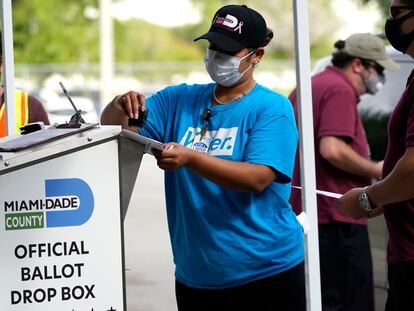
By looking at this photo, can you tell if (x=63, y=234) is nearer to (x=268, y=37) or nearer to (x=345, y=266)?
(x=268, y=37)

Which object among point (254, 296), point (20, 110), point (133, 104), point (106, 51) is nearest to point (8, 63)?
point (20, 110)

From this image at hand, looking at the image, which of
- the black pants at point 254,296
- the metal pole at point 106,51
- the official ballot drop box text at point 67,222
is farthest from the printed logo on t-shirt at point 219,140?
the metal pole at point 106,51

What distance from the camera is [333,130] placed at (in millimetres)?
5539

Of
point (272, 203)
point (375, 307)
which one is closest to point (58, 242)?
point (272, 203)

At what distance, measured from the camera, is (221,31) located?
3.71 meters

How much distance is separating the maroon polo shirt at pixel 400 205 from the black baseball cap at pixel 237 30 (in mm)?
640

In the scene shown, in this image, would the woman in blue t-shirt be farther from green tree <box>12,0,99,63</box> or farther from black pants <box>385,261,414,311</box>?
green tree <box>12,0,99,63</box>

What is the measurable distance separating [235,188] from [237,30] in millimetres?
645

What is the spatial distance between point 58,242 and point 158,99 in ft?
2.92

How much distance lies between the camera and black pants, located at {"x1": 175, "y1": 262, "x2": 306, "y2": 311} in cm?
364

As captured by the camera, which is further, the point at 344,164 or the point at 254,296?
the point at 344,164

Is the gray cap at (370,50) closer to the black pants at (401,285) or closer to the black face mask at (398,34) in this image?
the black face mask at (398,34)

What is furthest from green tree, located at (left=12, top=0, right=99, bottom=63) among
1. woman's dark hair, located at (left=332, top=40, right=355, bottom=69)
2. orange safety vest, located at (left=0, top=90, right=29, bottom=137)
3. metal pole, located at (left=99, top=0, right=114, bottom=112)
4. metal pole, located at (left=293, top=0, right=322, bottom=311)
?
metal pole, located at (left=293, top=0, right=322, bottom=311)

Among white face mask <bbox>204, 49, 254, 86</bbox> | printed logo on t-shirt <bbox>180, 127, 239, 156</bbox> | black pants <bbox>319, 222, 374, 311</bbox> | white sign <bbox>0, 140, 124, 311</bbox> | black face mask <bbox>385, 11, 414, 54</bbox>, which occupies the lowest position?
black pants <bbox>319, 222, 374, 311</bbox>
